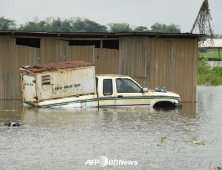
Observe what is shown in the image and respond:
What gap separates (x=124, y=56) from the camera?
2084 centimetres

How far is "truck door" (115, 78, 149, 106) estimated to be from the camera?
16.0 meters

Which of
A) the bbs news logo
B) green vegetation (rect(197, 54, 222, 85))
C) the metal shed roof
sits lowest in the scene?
the bbs news logo

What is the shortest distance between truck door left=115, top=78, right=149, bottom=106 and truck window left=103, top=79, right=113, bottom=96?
23 centimetres

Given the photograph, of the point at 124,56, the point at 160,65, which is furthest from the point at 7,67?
the point at 160,65

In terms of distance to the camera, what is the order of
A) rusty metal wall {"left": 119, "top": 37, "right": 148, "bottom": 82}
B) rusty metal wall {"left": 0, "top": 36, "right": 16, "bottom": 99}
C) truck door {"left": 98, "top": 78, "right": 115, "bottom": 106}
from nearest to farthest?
1. truck door {"left": 98, "top": 78, "right": 115, "bottom": 106}
2. rusty metal wall {"left": 0, "top": 36, "right": 16, "bottom": 99}
3. rusty metal wall {"left": 119, "top": 37, "right": 148, "bottom": 82}

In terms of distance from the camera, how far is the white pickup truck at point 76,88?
15.5 m

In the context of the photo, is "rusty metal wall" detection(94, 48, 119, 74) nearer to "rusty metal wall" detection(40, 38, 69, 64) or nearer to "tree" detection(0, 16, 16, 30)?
"rusty metal wall" detection(40, 38, 69, 64)

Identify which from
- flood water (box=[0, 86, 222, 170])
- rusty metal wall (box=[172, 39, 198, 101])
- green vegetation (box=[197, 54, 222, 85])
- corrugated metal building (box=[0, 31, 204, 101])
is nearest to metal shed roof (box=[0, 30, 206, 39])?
corrugated metal building (box=[0, 31, 204, 101])

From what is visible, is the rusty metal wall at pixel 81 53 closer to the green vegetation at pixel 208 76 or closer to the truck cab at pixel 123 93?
the truck cab at pixel 123 93

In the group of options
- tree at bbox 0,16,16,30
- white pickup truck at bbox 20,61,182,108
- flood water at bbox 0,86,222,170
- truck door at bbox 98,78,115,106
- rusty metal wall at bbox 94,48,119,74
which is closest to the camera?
flood water at bbox 0,86,222,170

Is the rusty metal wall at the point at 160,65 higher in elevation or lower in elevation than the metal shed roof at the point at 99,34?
lower

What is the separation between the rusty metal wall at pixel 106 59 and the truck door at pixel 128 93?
5056mm

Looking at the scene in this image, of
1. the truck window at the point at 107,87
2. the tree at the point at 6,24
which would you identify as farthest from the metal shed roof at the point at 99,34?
the tree at the point at 6,24

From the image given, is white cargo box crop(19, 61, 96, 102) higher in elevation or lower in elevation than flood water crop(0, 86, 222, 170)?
higher
